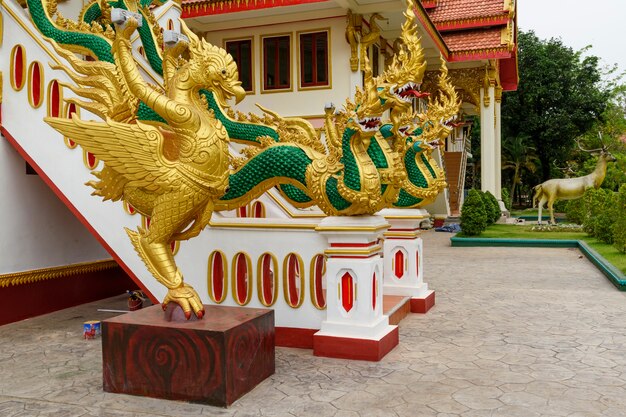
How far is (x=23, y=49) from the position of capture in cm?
621

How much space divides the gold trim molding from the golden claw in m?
2.91

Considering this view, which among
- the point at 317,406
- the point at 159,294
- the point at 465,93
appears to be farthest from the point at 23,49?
the point at 465,93

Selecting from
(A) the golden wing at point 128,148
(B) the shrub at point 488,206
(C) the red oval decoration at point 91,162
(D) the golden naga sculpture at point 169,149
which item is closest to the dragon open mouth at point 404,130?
(D) the golden naga sculpture at point 169,149

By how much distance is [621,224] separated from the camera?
11008 millimetres

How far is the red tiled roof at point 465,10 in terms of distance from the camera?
56.2 ft

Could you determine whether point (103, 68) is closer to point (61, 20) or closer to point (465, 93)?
point (61, 20)

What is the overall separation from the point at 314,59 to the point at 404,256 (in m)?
6.59

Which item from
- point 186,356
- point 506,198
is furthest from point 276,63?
point 506,198

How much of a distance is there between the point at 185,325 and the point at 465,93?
18893mm

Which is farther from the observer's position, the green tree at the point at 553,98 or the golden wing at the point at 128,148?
the green tree at the point at 553,98

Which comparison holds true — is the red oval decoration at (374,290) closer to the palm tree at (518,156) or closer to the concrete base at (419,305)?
the concrete base at (419,305)

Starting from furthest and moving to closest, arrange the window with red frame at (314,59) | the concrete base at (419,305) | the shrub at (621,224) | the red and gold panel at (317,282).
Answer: the window with red frame at (314,59) < the shrub at (621,224) < the concrete base at (419,305) < the red and gold panel at (317,282)

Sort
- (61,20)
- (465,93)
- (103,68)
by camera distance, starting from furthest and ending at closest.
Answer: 1. (465,93)
2. (61,20)
3. (103,68)

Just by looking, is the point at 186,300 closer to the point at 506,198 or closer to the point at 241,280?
the point at 241,280
